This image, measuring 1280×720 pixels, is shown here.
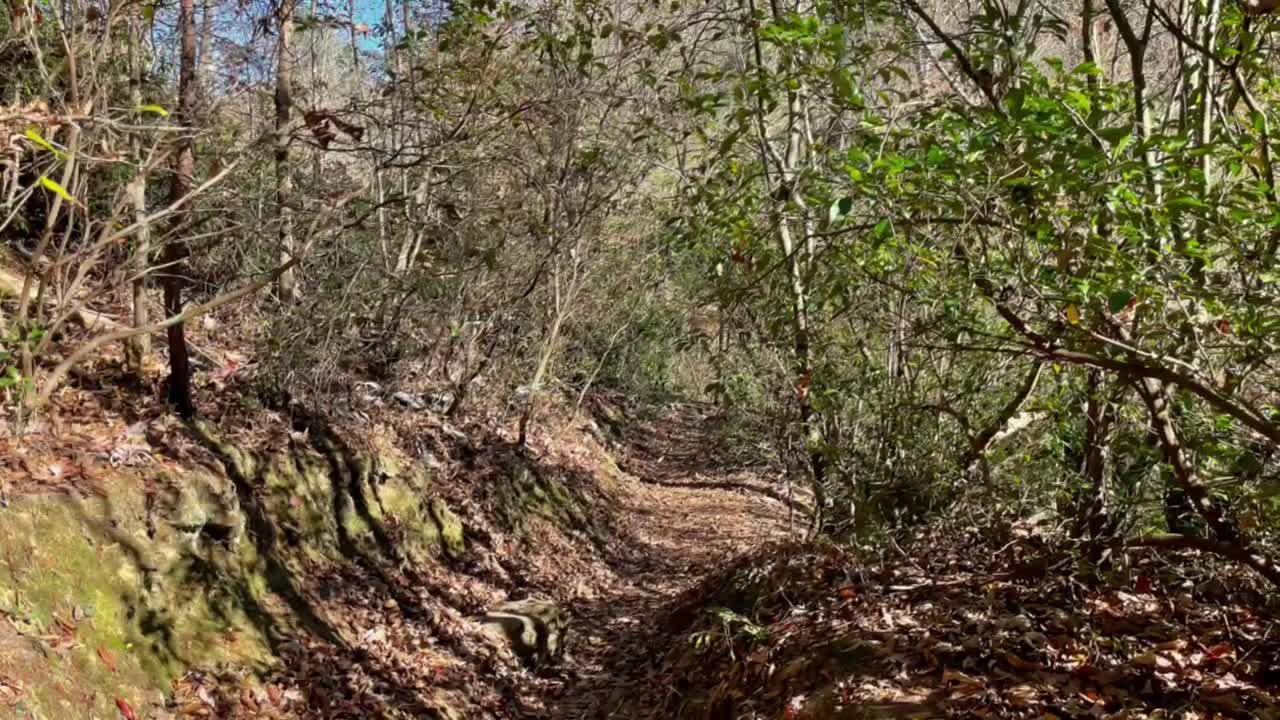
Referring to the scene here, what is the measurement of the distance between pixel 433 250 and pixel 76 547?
5.37 meters

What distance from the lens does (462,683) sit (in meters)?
6.85

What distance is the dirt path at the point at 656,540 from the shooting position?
716 cm

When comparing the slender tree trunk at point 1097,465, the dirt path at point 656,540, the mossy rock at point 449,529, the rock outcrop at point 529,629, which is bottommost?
the dirt path at point 656,540

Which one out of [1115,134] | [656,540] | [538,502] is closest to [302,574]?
[538,502]

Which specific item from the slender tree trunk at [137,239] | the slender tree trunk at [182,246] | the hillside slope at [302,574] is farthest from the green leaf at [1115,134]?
the slender tree trunk at [182,246]

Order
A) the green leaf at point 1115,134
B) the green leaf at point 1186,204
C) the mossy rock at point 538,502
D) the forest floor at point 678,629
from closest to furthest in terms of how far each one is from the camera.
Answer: the green leaf at point 1186,204 < the green leaf at point 1115,134 < the forest floor at point 678,629 < the mossy rock at point 538,502

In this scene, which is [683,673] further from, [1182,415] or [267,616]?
[1182,415]

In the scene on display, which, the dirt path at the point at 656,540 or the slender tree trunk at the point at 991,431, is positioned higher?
the slender tree trunk at the point at 991,431

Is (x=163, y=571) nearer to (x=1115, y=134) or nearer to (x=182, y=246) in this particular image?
(x=182, y=246)

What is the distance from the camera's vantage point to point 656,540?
12273 mm

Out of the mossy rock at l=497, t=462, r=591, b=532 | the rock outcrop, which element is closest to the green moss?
the rock outcrop

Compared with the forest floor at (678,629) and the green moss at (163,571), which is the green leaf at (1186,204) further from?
the green moss at (163,571)

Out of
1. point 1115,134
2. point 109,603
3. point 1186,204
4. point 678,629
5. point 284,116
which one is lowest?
point 678,629

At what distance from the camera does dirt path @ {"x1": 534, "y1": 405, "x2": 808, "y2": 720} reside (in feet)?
23.5
